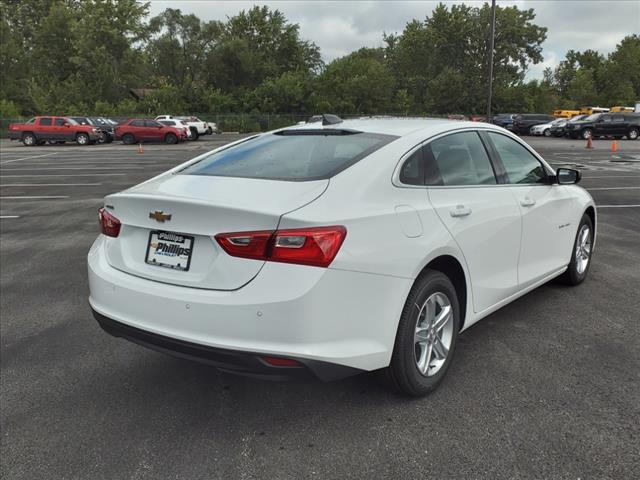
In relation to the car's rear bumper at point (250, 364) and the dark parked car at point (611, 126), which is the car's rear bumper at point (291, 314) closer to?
the car's rear bumper at point (250, 364)

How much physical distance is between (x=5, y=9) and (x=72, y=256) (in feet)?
288

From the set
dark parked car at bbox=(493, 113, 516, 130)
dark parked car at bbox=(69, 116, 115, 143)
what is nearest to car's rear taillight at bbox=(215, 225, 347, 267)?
dark parked car at bbox=(69, 116, 115, 143)

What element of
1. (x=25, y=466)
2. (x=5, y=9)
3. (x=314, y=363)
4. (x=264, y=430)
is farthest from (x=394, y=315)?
(x=5, y=9)

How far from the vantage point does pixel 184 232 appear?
2678 millimetres

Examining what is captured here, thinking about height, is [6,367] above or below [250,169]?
below

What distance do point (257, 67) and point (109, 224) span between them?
63.0 m

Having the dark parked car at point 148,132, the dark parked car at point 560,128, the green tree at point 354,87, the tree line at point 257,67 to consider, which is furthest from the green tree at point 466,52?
the dark parked car at point 148,132

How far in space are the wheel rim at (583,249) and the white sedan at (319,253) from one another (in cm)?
157

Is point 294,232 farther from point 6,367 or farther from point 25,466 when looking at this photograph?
point 6,367

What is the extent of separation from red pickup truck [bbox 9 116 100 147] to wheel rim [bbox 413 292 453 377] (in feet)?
111

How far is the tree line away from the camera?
55.5 m

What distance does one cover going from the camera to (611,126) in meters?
34.8

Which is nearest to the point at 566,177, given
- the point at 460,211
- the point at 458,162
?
the point at 458,162

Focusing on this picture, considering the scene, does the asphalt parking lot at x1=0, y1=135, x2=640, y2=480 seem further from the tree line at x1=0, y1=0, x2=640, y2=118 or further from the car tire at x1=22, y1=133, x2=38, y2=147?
the tree line at x1=0, y1=0, x2=640, y2=118
